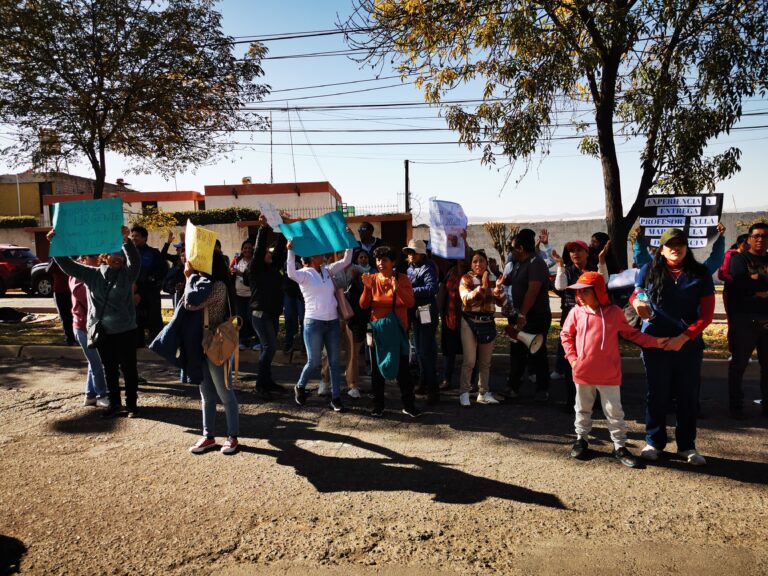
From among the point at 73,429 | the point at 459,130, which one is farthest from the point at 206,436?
the point at 459,130

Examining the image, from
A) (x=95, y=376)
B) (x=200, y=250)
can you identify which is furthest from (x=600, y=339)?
(x=95, y=376)

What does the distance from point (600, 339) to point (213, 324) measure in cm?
318

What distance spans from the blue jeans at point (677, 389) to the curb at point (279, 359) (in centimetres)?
309

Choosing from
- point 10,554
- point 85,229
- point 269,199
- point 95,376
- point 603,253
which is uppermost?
point 269,199

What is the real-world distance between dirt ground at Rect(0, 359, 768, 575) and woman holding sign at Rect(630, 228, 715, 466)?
24cm

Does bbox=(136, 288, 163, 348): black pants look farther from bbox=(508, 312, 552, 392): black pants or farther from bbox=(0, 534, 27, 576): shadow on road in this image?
bbox=(508, 312, 552, 392): black pants

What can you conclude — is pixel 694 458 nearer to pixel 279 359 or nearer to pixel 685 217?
pixel 685 217

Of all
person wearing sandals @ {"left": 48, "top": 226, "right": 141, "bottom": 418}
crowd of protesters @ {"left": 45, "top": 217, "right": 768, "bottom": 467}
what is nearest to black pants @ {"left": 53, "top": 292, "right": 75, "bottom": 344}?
crowd of protesters @ {"left": 45, "top": 217, "right": 768, "bottom": 467}

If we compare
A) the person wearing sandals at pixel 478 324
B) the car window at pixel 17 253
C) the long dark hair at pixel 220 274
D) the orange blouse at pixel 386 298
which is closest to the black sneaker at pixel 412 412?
the person wearing sandals at pixel 478 324

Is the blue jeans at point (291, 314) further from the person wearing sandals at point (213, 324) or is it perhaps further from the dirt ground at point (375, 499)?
the person wearing sandals at point (213, 324)

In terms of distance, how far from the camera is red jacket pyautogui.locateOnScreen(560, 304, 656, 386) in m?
4.43

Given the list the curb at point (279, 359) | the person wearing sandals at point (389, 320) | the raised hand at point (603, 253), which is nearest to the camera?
the person wearing sandals at point (389, 320)

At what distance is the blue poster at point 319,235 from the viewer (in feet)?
19.2

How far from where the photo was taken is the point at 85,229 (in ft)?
18.5
